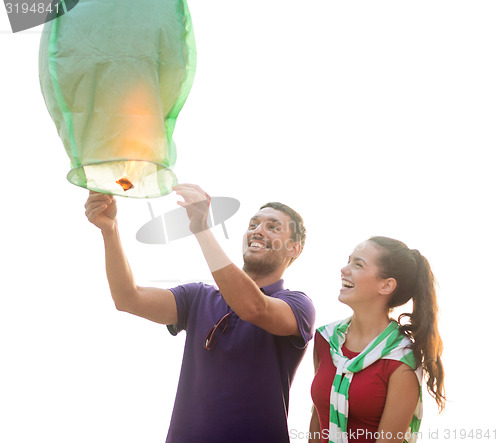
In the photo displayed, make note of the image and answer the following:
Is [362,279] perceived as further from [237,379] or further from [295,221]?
[237,379]

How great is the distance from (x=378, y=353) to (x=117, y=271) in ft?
3.06

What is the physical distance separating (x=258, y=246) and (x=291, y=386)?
1.72 ft

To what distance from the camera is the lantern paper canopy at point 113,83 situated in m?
1.56

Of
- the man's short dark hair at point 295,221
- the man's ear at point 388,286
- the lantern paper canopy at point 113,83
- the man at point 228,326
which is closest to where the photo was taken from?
the lantern paper canopy at point 113,83

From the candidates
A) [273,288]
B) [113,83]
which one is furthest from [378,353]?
[113,83]

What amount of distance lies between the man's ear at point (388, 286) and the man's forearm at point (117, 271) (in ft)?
2.86

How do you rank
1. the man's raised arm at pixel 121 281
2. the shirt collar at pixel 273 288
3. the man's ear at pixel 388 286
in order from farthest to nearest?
the shirt collar at pixel 273 288 → the man's ear at pixel 388 286 → the man's raised arm at pixel 121 281

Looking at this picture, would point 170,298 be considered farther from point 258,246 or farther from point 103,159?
point 103,159

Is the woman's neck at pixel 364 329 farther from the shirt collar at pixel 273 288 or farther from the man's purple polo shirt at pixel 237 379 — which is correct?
the shirt collar at pixel 273 288

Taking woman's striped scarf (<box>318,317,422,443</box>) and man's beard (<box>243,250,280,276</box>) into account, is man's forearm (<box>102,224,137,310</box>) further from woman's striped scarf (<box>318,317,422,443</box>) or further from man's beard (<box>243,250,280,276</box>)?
woman's striped scarf (<box>318,317,422,443</box>)

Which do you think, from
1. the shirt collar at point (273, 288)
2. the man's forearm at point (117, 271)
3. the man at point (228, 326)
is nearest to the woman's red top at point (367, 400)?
the man at point (228, 326)

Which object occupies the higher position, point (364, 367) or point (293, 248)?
point (293, 248)

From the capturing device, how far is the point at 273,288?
2234 mm

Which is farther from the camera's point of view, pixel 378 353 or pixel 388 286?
pixel 388 286
